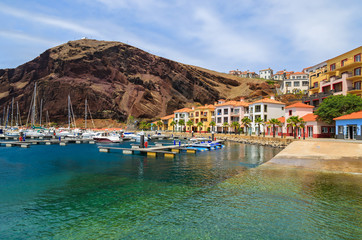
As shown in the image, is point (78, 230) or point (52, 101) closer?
point (78, 230)

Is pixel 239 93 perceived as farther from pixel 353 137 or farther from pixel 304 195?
pixel 304 195

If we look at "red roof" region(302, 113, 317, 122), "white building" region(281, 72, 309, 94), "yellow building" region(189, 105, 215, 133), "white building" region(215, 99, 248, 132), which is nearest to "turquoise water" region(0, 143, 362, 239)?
"red roof" region(302, 113, 317, 122)

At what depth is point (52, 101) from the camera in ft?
472

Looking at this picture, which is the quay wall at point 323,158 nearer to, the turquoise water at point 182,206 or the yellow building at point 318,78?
the turquoise water at point 182,206

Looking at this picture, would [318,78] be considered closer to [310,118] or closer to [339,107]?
[310,118]

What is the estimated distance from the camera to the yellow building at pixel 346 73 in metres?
61.1

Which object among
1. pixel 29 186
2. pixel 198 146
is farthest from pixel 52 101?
pixel 29 186

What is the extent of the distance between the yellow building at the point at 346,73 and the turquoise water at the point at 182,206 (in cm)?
5127

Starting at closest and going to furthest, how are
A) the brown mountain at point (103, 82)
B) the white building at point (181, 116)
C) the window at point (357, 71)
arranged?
the window at point (357, 71) < the white building at point (181, 116) < the brown mountain at point (103, 82)

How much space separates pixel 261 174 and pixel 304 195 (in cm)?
710

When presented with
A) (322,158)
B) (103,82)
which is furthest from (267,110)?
(103,82)

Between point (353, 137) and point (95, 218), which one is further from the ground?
point (353, 137)

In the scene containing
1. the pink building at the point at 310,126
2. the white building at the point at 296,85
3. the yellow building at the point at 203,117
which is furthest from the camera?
the white building at the point at 296,85

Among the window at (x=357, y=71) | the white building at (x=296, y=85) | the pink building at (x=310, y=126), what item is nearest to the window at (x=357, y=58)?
the window at (x=357, y=71)
